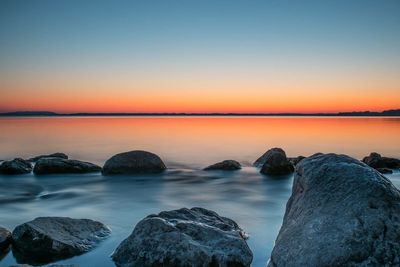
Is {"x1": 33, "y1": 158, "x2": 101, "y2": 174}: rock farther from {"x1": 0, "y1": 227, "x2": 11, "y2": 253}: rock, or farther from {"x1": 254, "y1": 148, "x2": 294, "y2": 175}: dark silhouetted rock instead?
{"x1": 0, "y1": 227, "x2": 11, "y2": 253}: rock

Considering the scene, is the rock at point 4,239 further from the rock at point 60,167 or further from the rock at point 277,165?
the rock at point 277,165

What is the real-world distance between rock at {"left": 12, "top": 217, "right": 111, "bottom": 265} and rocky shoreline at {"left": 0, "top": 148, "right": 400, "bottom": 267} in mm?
14

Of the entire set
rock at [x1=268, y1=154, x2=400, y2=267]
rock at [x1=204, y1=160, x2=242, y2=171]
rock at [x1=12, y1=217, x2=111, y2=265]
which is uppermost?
rock at [x1=268, y1=154, x2=400, y2=267]

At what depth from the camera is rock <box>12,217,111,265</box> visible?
5918 mm

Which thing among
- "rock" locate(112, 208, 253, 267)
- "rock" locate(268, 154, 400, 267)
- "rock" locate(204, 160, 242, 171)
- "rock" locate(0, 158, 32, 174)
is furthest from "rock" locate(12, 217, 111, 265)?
"rock" locate(204, 160, 242, 171)

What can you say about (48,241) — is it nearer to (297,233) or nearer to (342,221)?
(297,233)

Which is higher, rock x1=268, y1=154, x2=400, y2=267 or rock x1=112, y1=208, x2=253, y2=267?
rock x1=268, y1=154, x2=400, y2=267

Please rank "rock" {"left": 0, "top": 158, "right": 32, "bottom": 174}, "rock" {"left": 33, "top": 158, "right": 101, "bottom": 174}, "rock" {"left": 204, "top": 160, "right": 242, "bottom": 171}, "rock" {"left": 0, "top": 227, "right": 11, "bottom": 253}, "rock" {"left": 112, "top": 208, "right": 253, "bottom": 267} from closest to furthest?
1. "rock" {"left": 112, "top": 208, "right": 253, "bottom": 267}
2. "rock" {"left": 0, "top": 227, "right": 11, "bottom": 253}
3. "rock" {"left": 33, "top": 158, "right": 101, "bottom": 174}
4. "rock" {"left": 0, "top": 158, "right": 32, "bottom": 174}
5. "rock" {"left": 204, "top": 160, "right": 242, "bottom": 171}

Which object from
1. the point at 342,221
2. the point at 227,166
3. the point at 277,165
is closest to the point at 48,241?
the point at 342,221

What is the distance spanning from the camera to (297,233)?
15.3 feet

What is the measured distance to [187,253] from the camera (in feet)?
17.3

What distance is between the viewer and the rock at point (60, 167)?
14.5 metres

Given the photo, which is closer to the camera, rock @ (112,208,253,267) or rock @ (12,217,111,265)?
rock @ (112,208,253,267)

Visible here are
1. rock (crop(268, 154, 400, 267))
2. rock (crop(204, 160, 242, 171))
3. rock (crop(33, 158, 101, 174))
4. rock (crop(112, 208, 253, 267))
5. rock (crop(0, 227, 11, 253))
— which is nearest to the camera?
rock (crop(268, 154, 400, 267))
